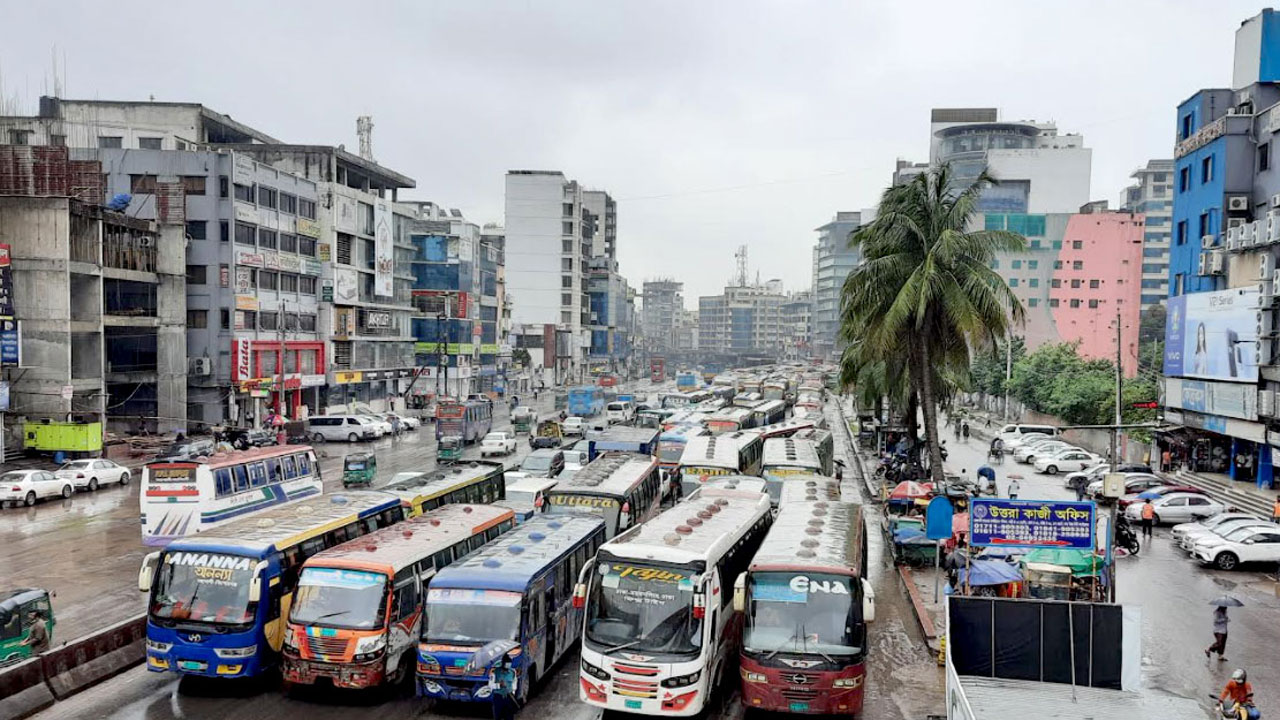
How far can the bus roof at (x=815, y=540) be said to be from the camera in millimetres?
14859

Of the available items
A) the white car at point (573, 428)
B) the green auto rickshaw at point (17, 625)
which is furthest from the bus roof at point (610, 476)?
the white car at point (573, 428)

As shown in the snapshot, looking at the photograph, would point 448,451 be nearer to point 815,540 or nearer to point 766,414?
point 766,414

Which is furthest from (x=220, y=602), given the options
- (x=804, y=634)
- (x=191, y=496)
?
(x=191, y=496)

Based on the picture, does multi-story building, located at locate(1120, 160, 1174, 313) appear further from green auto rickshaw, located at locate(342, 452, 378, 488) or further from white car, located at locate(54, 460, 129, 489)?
white car, located at locate(54, 460, 129, 489)

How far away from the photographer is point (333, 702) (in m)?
15.1

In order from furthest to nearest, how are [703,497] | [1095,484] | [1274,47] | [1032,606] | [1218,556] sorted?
[1274,47] → [1095,484] → [1218,556] → [703,497] → [1032,606]

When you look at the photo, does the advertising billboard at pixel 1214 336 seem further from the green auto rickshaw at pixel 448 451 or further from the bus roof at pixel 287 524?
the bus roof at pixel 287 524

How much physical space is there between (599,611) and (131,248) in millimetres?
45815

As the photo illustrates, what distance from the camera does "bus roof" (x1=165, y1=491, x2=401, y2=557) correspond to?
15.7 meters

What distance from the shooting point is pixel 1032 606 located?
43.5ft

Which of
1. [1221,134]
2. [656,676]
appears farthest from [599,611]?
[1221,134]

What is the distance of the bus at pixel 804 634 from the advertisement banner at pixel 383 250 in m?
64.3

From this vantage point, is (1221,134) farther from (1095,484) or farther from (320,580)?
(320,580)

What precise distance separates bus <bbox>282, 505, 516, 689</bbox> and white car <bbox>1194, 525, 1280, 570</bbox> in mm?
21761
